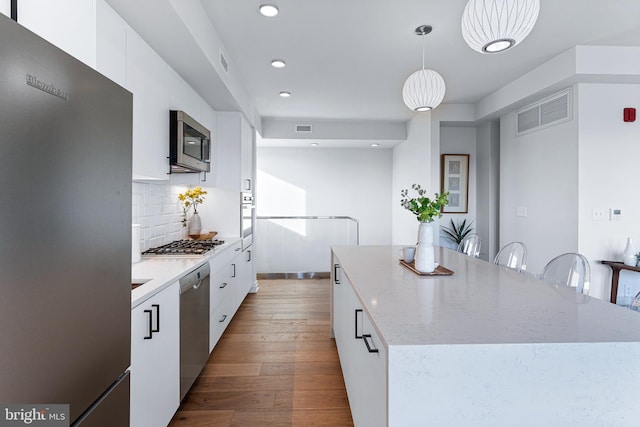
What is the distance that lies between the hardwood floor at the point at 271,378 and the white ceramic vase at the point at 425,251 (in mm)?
983

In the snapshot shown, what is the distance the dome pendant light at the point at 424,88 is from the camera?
2.60 meters

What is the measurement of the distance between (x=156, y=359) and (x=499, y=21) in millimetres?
2315

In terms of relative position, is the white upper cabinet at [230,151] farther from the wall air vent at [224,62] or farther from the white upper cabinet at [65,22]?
the white upper cabinet at [65,22]

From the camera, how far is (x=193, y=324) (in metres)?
2.17

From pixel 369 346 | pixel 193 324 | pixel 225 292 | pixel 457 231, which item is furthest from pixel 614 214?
pixel 193 324

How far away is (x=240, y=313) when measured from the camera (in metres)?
3.88

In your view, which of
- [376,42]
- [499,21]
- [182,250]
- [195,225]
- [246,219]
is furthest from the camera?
[246,219]

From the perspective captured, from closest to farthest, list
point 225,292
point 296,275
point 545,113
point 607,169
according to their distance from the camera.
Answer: point 225,292 → point 607,169 → point 545,113 → point 296,275

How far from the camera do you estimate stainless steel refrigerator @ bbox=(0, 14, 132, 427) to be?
2.01 ft

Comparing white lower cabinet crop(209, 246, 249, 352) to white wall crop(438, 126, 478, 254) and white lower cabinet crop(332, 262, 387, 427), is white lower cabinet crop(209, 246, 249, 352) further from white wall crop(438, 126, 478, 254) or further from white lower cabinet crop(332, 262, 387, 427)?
white wall crop(438, 126, 478, 254)

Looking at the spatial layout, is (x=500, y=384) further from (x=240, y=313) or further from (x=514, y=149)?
(x=514, y=149)

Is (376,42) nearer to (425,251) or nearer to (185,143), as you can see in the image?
(185,143)

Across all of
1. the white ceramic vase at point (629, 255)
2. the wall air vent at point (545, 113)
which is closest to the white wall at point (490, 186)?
the wall air vent at point (545, 113)

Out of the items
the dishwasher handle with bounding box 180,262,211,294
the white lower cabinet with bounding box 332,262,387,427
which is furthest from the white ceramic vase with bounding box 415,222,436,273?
the dishwasher handle with bounding box 180,262,211,294
